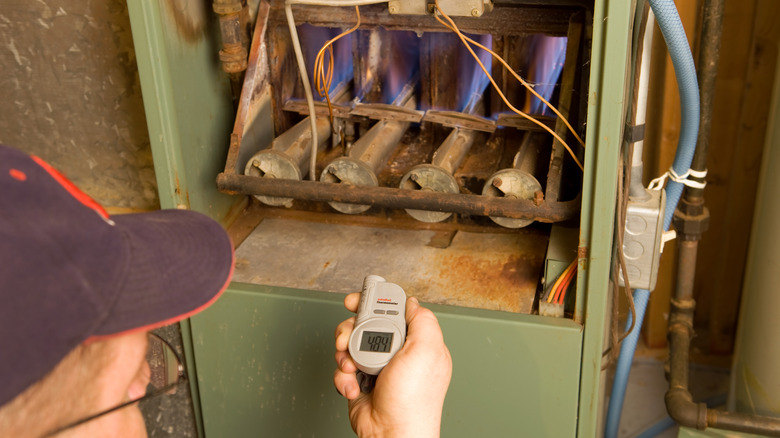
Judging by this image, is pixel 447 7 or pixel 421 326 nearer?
pixel 421 326

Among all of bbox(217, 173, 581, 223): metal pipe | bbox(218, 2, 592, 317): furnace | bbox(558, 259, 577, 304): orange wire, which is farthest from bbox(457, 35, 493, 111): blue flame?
bbox(558, 259, 577, 304): orange wire

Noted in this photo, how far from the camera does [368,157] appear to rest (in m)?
1.40

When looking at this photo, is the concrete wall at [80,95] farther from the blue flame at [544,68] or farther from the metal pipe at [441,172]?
the blue flame at [544,68]

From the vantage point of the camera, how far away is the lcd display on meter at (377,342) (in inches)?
40.8

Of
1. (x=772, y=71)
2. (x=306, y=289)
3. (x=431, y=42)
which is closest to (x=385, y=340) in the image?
(x=306, y=289)

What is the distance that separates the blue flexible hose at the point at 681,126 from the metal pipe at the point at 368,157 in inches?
20.8

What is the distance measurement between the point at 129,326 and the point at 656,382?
6.10ft

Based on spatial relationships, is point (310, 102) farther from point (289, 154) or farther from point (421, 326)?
point (421, 326)

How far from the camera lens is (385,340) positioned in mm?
1043

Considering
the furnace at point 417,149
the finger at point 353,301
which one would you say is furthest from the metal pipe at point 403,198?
the finger at point 353,301

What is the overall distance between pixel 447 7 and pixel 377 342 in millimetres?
581

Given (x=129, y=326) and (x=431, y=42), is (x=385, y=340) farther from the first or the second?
(x=431, y=42)

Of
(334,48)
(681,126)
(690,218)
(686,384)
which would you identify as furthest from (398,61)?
(686,384)

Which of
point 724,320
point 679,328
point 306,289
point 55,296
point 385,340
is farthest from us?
point 724,320
